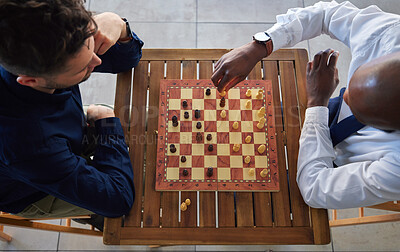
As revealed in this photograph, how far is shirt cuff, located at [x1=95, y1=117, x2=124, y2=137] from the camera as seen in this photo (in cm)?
139

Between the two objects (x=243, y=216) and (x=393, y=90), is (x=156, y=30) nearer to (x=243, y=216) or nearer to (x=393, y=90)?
(x=243, y=216)

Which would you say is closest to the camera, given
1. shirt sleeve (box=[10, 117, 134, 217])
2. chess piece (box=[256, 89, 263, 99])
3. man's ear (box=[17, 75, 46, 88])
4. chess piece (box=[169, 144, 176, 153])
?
man's ear (box=[17, 75, 46, 88])

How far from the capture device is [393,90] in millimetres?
1000

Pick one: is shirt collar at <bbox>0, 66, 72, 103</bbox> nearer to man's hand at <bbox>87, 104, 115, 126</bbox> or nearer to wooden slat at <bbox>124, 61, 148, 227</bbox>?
man's hand at <bbox>87, 104, 115, 126</bbox>

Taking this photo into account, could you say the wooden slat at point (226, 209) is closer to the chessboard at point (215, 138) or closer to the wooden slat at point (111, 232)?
the chessboard at point (215, 138)

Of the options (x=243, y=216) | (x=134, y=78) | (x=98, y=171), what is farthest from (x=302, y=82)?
(x=98, y=171)

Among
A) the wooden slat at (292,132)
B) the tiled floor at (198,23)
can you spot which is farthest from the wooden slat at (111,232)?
the tiled floor at (198,23)

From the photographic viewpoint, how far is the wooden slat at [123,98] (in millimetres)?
1504

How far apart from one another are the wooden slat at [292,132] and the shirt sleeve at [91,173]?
0.77 meters

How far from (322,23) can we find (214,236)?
1.27 metres

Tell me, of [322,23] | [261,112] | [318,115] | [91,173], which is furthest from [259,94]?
[91,173]

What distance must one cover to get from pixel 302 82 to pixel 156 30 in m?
1.72

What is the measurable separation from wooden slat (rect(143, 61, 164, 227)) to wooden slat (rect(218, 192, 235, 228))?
288mm

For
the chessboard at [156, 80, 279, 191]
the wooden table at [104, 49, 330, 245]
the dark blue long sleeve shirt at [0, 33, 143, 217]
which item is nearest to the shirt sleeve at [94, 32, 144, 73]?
the dark blue long sleeve shirt at [0, 33, 143, 217]
